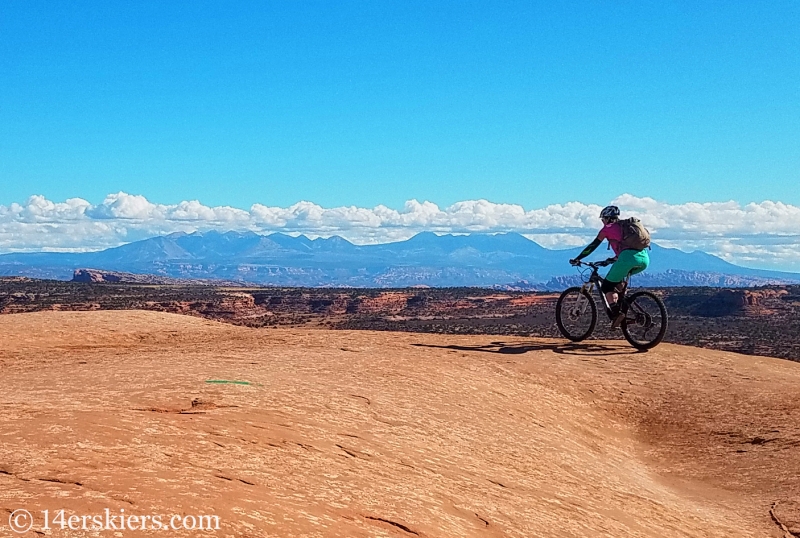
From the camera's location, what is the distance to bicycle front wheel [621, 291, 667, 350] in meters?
14.4

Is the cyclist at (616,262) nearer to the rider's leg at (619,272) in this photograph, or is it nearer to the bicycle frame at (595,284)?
the rider's leg at (619,272)

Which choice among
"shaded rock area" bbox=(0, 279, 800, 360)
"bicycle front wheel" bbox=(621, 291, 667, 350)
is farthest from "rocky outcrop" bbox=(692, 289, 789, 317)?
"bicycle front wheel" bbox=(621, 291, 667, 350)

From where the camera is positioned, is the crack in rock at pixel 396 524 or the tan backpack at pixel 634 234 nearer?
the crack in rock at pixel 396 524

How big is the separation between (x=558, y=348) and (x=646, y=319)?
1.93m

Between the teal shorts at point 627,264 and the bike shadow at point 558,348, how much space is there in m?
1.58

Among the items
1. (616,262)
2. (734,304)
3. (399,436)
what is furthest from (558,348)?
(734,304)

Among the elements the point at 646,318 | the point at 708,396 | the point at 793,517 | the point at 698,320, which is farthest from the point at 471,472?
the point at 698,320

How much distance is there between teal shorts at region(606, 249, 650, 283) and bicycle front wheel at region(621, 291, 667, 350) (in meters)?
0.50

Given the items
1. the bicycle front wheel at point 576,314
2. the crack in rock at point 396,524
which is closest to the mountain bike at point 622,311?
the bicycle front wheel at point 576,314

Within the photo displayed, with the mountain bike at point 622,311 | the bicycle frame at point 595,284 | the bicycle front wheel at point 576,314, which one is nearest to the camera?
the mountain bike at point 622,311

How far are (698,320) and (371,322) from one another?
3434 cm

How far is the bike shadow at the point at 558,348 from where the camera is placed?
14602 millimetres

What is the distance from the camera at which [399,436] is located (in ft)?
24.6

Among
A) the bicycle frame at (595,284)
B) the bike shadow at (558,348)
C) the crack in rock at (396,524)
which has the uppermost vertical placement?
the bicycle frame at (595,284)
